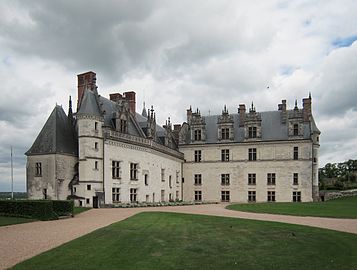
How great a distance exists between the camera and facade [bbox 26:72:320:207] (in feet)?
91.4

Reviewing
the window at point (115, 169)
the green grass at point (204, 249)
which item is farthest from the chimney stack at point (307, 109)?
the green grass at point (204, 249)

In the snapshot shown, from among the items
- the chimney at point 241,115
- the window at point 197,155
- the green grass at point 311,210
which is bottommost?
the green grass at point 311,210

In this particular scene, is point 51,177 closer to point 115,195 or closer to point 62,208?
point 115,195

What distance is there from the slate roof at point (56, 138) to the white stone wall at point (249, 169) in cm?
1878

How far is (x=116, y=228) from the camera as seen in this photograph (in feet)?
47.6

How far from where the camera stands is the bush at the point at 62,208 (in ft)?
64.8

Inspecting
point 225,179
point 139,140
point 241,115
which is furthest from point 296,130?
point 139,140

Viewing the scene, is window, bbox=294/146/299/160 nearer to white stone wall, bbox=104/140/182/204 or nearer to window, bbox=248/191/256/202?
window, bbox=248/191/256/202

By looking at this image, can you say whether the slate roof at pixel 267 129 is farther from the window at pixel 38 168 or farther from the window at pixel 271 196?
the window at pixel 38 168

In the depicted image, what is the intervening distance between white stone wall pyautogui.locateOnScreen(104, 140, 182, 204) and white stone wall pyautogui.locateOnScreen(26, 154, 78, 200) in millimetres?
3059

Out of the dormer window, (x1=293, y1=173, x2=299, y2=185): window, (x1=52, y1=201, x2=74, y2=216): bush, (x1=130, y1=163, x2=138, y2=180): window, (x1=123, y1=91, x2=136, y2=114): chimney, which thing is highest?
(x1=123, y1=91, x2=136, y2=114): chimney

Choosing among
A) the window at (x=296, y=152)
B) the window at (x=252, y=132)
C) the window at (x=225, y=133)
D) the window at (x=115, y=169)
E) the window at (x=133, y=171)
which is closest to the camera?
the window at (x=115, y=169)

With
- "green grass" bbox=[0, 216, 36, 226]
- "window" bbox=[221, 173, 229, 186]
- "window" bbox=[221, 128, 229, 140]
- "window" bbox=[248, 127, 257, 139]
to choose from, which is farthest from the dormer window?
"green grass" bbox=[0, 216, 36, 226]

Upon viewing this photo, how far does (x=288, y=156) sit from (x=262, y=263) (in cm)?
3425
